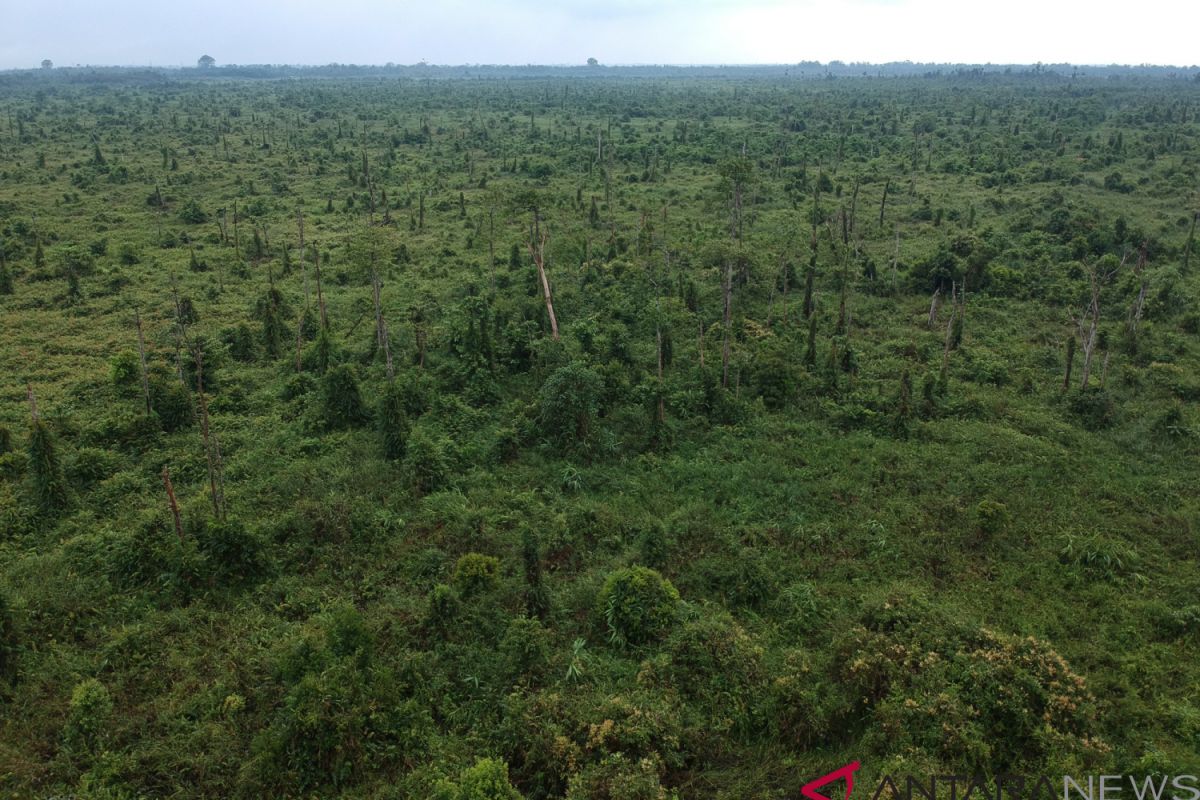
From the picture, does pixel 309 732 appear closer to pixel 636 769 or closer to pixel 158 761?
pixel 158 761

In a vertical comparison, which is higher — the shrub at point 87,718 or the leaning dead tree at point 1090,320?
the leaning dead tree at point 1090,320

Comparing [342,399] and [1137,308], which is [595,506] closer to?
[342,399]

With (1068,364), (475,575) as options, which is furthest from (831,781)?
(1068,364)

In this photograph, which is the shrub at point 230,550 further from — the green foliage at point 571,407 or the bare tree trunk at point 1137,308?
the bare tree trunk at point 1137,308

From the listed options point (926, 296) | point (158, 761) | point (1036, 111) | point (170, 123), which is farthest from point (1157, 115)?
point (170, 123)

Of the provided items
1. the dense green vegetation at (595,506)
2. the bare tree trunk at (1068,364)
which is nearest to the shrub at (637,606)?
the dense green vegetation at (595,506)

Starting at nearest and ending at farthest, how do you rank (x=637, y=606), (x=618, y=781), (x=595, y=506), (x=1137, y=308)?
(x=618, y=781)
(x=637, y=606)
(x=595, y=506)
(x=1137, y=308)
